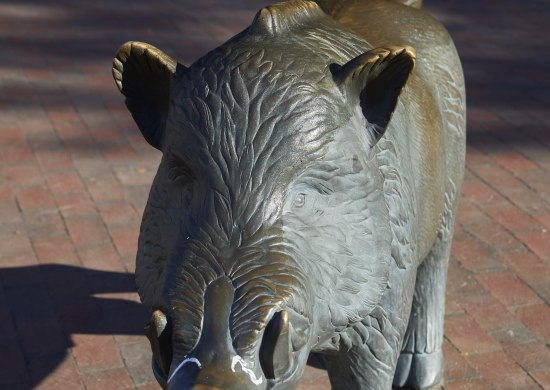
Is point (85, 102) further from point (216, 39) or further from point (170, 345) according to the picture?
point (170, 345)

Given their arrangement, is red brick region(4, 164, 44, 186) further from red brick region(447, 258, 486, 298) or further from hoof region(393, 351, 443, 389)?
hoof region(393, 351, 443, 389)

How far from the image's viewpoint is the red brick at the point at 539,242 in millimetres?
4715

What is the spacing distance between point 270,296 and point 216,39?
6460 mm

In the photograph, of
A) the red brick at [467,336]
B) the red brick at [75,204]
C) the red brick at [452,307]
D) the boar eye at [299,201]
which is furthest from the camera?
the red brick at [75,204]

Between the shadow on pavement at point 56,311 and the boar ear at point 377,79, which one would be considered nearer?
the boar ear at point 377,79

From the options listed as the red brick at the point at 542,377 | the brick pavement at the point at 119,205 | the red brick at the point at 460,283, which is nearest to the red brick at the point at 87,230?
the brick pavement at the point at 119,205

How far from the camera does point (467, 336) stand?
4.05 meters

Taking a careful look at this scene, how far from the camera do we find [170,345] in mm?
1832

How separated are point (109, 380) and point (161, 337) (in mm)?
2008

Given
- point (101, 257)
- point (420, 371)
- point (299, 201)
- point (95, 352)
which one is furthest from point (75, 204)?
point (299, 201)

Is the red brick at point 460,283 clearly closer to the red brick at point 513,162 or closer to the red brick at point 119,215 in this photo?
the red brick at point 513,162

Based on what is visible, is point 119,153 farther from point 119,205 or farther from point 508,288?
point 508,288

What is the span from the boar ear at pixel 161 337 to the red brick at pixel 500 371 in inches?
86.7

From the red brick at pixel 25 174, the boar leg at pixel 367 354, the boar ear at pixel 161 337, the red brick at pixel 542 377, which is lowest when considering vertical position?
the red brick at pixel 25 174
